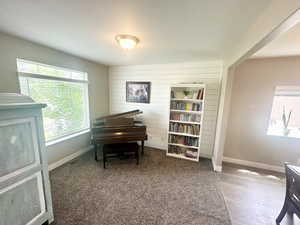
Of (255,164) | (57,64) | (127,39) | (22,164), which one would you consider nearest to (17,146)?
(22,164)

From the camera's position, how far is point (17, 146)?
3.89 feet

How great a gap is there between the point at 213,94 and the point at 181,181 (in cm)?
207

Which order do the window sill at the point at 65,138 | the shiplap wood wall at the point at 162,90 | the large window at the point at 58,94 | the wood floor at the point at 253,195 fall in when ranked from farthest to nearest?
1. the shiplap wood wall at the point at 162,90
2. the window sill at the point at 65,138
3. the large window at the point at 58,94
4. the wood floor at the point at 253,195

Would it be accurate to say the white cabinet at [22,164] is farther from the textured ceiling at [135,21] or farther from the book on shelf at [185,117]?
the book on shelf at [185,117]

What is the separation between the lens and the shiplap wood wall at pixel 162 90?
3.06m

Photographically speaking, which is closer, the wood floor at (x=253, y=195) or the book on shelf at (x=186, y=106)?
the wood floor at (x=253, y=195)

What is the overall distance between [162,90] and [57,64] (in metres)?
2.41

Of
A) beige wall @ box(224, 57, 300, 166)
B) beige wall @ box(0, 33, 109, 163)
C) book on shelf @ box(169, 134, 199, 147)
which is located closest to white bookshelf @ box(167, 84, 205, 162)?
book on shelf @ box(169, 134, 199, 147)

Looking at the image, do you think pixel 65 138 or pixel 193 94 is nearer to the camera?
pixel 65 138

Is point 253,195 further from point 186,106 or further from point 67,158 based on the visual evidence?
point 67,158

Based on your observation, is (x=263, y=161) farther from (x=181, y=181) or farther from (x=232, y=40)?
(x=232, y=40)

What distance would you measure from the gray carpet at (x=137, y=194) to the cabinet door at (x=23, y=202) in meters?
0.35

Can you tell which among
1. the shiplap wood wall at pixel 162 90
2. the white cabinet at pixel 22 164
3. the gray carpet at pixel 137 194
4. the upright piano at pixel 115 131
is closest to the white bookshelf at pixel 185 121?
the shiplap wood wall at pixel 162 90

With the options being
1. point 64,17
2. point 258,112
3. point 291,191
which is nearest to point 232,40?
point 258,112
